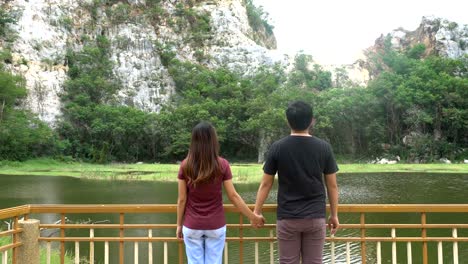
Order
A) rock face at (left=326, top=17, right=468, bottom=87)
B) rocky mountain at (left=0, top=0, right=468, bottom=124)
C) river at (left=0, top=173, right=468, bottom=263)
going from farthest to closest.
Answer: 1. rock face at (left=326, top=17, right=468, bottom=87)
2. rocky mountain at (left=0, top=0, right=468, bottom=124)
3. river at (left=0, top=173, right=468, bottom=263)

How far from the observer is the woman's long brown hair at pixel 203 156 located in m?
Result: 3.47

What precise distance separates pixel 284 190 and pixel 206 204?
61 cm

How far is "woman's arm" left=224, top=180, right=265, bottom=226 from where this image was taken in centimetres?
359

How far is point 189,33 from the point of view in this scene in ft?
206

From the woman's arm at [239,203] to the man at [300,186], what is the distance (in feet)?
0.81

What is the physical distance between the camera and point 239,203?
3631mm

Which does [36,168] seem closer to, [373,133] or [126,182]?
[126,182]

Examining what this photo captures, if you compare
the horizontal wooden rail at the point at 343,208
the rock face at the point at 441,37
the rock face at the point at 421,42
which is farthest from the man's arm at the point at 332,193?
the rock face at the point at 441,37

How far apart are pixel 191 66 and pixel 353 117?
21068 mm

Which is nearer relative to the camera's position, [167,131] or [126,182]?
[126,182]

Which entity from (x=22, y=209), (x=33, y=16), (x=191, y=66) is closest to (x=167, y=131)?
(x=191, y=66)

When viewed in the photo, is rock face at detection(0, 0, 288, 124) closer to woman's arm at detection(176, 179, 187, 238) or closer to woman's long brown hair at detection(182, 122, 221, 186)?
woman's arm at detection(176, 179, 187, 238)

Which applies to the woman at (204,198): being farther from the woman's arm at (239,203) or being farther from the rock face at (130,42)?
the rock face at (130,42)

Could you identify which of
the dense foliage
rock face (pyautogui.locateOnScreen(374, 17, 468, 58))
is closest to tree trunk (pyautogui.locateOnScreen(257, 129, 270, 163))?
the dense foliage
